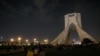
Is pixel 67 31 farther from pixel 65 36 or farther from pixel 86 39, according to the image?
pixel 86 39

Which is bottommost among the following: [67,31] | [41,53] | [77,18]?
[41,53]

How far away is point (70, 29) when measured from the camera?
68.2 meters

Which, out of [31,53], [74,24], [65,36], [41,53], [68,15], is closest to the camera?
[31,53]

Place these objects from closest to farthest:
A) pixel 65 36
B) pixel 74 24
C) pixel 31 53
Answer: pixel 31 53
pixel 65 36
pixel 74 24

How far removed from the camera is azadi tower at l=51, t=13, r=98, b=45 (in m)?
61.5

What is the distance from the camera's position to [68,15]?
73125 millimetres

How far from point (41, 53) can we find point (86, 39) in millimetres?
50518

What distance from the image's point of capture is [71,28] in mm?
69000

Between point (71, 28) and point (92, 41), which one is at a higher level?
point (71, 28)

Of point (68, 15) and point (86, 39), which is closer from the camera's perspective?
point (86, 39)

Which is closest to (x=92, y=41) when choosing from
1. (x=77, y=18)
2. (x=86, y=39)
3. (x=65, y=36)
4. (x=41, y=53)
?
(x=86, y=39)

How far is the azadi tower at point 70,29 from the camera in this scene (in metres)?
61.5

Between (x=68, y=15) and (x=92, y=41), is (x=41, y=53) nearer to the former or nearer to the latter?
(x=92, y=41)

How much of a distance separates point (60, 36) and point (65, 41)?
240cm
